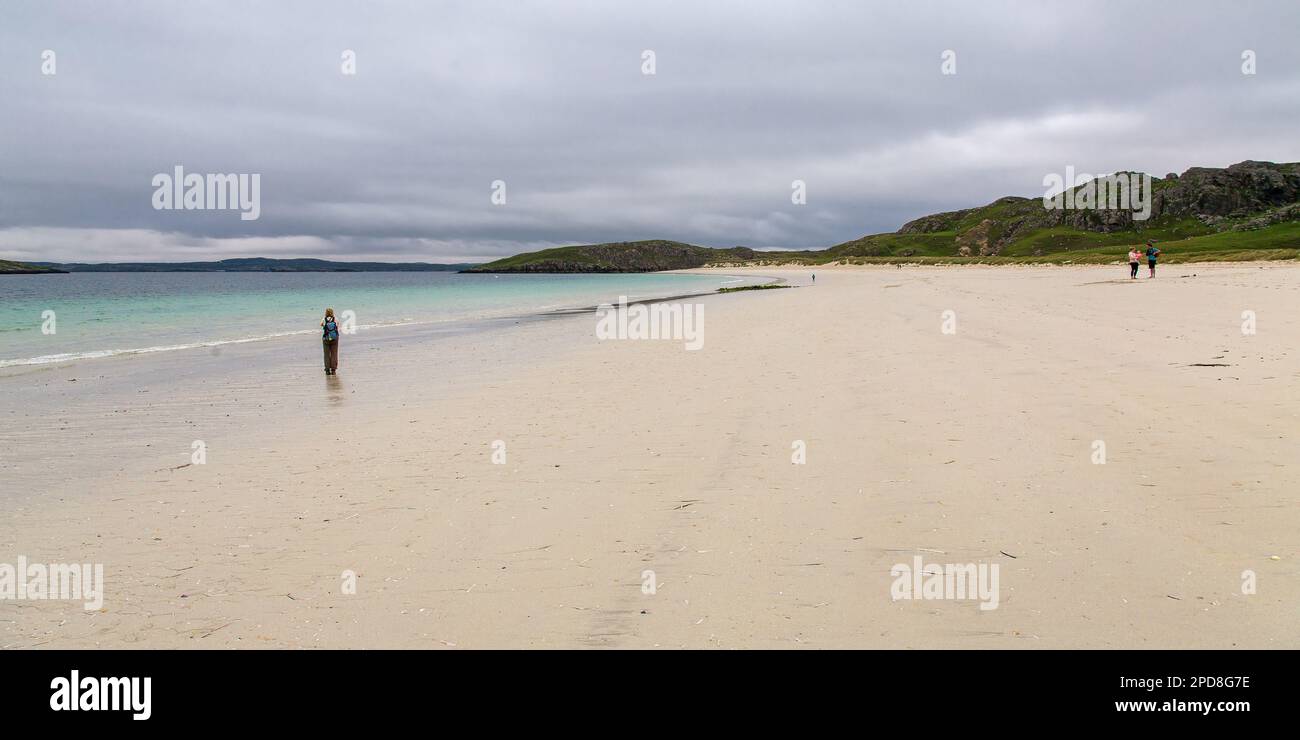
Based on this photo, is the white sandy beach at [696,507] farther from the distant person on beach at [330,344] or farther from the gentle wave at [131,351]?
the gentle wave at [131,351]

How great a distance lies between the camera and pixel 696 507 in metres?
7.48

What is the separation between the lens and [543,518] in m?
7.36

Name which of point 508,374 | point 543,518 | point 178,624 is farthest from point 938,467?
point 508,374

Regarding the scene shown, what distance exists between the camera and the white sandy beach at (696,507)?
16.6 feet

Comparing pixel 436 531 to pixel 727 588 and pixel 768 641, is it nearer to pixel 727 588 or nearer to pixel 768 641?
pixel 727 588
